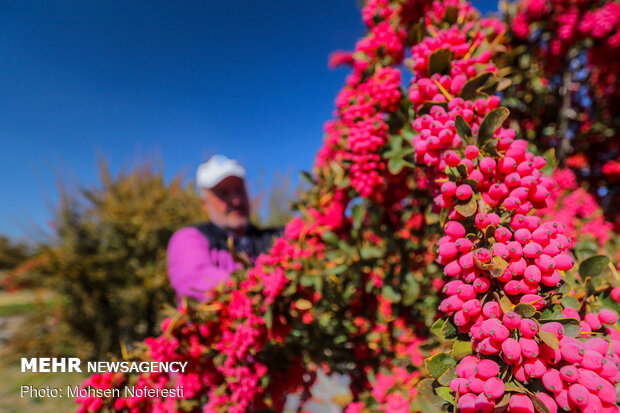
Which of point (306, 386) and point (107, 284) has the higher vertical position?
point (107, 284)

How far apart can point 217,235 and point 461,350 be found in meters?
1.54

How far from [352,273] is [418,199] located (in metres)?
0.40

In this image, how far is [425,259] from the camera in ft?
4.34

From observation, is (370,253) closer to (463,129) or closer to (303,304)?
(303,304)

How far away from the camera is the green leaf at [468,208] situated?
53 cm

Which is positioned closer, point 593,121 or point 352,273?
point 352,273

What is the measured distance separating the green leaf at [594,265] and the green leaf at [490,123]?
0.33 metres

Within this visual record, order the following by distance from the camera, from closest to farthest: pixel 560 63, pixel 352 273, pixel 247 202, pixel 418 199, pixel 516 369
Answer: pixel 516 369, pixel 352 273, pixel 418 199, pixel 560 63, pixel 247 202

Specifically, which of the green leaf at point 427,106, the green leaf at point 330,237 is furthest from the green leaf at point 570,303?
the green leaf at point 330,237

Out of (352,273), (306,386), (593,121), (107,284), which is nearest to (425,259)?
(352,273)

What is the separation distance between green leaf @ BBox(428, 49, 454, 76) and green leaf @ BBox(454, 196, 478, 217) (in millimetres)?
350

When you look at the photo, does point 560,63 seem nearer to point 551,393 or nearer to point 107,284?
point 551,393

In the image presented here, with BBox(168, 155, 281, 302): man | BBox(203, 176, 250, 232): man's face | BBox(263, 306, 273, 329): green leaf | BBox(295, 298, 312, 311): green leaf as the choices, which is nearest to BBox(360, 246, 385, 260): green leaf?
BBox(295, 298, 312, 311): green leaf

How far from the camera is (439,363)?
54cm
